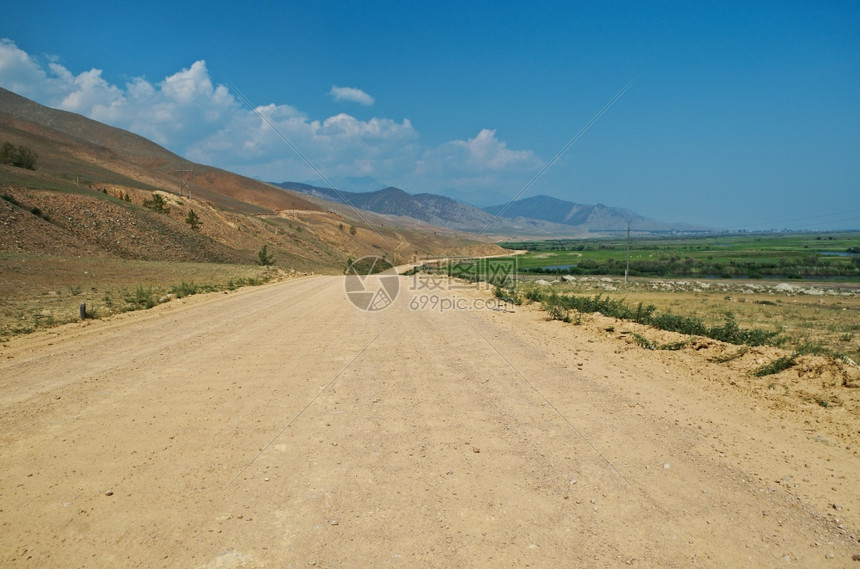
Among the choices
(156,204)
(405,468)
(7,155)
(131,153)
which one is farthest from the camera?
(131,153)

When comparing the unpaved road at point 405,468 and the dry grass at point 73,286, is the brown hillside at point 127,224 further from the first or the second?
the unpaved road at point 405,468

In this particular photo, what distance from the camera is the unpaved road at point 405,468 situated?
3.79 metres

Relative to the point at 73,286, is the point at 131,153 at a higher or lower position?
higher

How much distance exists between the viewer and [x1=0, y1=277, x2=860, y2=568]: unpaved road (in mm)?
3795

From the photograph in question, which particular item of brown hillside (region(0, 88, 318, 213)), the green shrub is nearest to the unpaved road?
the green shrub

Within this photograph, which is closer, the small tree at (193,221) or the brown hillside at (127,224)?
the brown hillside at (127,224)

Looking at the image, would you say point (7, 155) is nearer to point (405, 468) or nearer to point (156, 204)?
point (156, 204)

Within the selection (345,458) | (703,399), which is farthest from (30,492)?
(703,399)

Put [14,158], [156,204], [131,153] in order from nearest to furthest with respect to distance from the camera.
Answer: [14,158] < [156,204] < [131,153]

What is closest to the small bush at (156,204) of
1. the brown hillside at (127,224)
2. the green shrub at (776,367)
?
the brown hillside at (127,224)

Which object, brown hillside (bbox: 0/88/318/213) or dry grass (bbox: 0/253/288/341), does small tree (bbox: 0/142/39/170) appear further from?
brown hillside (bbox: 0/88/318/213)

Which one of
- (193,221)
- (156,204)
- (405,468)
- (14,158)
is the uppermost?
(14,158)

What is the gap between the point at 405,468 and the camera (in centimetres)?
511

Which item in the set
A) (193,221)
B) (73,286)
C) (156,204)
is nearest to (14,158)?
(156,204)
